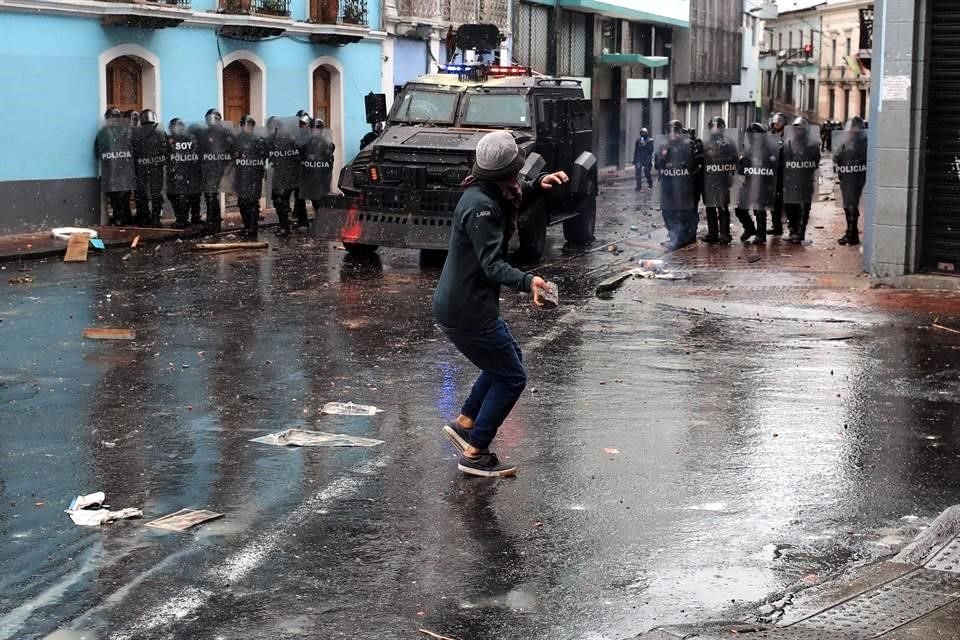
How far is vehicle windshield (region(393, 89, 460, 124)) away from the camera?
58.3 ft

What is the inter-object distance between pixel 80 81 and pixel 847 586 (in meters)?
18.2

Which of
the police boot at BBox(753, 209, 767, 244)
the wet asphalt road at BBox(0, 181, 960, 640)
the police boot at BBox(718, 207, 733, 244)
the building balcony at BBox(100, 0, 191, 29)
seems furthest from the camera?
the building balcony at BBox(100, 0, 191, 29)

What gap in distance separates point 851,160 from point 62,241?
34.3ft

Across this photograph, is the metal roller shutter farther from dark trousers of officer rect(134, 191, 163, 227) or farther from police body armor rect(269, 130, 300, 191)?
dark trousers of officer rect(134, 191, 163, 227)

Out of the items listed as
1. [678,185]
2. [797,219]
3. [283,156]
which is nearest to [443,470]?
[678,185]

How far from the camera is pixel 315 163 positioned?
69.8 ft

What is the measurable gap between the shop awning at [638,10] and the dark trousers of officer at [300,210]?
19.9m

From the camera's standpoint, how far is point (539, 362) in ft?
35.1

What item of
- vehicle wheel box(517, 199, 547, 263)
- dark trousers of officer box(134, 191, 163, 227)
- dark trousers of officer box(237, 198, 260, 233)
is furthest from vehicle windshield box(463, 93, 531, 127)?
dark trousers of officer box(134, 191, 163, 227)

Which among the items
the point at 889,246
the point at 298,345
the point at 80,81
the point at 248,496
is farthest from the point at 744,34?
the point at 248,496

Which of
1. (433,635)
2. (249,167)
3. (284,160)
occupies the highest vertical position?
(284,160)

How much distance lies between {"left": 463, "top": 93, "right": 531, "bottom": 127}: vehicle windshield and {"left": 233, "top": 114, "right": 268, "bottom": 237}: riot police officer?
4.44 m

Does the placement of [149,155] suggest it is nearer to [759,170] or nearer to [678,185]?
[678,185]

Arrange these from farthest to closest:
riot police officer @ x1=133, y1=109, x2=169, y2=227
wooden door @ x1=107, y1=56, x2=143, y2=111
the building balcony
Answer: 1. wooden door @ x1=107, y1=56, x2=143, y2=111
2. the building balcony
3. riot police officer @ x1=133, y1=109, x2=169, y2=227
